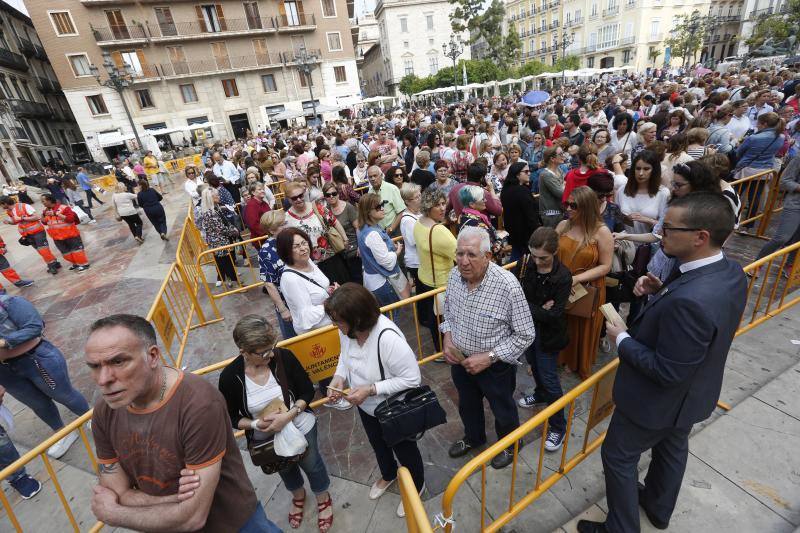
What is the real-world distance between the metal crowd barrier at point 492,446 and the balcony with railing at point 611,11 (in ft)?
213

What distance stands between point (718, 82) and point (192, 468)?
14.7 metres

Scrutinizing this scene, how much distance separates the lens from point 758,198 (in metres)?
6.01

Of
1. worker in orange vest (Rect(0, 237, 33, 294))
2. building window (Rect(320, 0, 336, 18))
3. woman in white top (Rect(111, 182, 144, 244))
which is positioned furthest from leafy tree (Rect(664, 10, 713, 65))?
worker in orange vest (Rect(0, 237, 33, 294))

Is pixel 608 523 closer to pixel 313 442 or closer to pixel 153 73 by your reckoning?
pixel 313 442

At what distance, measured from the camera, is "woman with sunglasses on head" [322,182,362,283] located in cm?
476

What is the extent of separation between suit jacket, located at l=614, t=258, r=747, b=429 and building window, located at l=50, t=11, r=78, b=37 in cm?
4379

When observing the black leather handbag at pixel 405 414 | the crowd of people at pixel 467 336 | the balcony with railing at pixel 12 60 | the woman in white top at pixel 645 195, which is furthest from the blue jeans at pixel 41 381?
the balcony with railing at pixel 12 60

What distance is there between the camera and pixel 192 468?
1.59 meters

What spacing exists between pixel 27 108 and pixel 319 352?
131ft

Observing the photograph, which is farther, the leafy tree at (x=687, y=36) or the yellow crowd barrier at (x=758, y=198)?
the leafy tree at (x=687, y=36)

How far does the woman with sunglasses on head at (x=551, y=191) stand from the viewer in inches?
197

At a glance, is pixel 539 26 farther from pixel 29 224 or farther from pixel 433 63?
pixel 29 224

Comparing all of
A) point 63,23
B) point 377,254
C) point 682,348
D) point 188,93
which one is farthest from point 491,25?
point 682,348

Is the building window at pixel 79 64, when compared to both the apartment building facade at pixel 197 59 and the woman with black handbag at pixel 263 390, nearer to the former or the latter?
the apartment building facade at pixel 197 59
